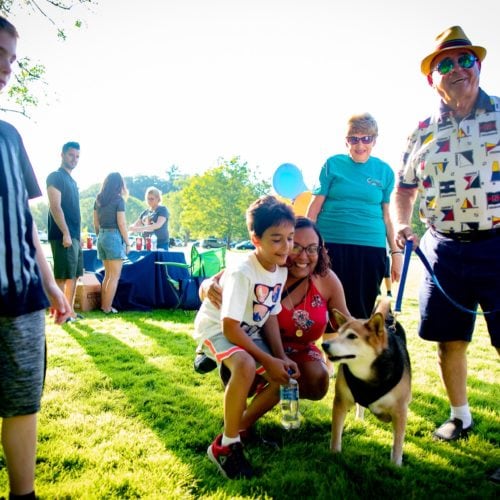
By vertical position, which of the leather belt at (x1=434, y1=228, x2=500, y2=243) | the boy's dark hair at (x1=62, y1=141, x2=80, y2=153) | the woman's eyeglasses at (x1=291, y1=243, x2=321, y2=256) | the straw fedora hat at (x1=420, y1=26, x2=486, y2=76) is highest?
the straw fedora hat at (x1=420, y1=26, x2=486, y2=76)

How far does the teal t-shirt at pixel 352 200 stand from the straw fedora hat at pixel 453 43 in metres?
1.15

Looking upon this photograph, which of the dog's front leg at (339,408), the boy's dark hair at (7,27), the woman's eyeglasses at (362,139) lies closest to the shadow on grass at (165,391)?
the dog's front leg at (339,408)

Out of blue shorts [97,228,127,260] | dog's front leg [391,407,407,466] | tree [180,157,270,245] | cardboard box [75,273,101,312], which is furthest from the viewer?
tree [180,157,270,245]

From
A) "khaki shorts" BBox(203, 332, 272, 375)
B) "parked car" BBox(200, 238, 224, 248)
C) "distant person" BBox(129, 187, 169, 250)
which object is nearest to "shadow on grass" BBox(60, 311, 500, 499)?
"khaki shorts" BBox(203, 332, 272, 375)

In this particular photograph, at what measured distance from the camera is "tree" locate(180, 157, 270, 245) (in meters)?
41.2

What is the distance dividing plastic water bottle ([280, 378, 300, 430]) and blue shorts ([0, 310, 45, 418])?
1324mm

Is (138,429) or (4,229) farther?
(138,429)

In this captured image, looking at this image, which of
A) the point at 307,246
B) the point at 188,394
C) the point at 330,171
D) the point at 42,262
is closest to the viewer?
the point at 42,262

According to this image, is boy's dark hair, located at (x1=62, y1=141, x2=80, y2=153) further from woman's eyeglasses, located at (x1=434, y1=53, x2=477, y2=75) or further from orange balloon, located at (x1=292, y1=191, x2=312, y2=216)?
woman's eyeglasses, located at (x1=434, y1=53, x2=477, y2=75)

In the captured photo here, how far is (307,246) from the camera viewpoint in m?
2.73

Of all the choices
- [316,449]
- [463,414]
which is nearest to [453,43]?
[463,414]

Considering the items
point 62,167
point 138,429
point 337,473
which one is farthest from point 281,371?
point 62,167

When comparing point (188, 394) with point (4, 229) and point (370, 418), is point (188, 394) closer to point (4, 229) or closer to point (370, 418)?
point (370, 418)

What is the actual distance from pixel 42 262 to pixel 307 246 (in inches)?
63.5
